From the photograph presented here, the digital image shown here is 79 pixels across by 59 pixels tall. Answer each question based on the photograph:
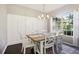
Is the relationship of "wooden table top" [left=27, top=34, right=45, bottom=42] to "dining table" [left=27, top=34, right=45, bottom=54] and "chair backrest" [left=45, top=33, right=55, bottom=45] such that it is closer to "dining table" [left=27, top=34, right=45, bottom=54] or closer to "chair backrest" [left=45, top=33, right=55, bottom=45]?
"dining table" [left=27, top=34, right=45, bottom=54]

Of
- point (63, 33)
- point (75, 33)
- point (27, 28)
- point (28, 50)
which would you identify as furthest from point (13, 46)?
point (75, 33)

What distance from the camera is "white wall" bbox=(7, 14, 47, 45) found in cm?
181

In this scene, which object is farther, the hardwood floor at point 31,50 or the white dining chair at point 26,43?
the white dining chair at point 26,43

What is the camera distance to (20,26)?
180 cm

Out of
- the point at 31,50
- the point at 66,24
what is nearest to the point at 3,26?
Answer: the point at 31,50

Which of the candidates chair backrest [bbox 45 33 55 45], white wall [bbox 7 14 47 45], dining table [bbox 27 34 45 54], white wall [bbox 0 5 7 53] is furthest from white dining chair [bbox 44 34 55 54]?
white wall [bbox 0 5 7 53]

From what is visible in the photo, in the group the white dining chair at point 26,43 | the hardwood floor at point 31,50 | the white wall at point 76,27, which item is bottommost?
the hardwood floor at point 31,50

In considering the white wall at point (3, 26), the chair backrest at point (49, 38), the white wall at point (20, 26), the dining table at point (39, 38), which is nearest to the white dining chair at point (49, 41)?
the chair backrest at point (49, 38)

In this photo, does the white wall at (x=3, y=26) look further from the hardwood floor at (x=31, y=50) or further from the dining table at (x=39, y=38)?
the dining table at (x=39, y=38)

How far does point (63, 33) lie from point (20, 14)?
44.8 inches

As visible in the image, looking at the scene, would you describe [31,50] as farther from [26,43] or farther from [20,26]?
[20,26]

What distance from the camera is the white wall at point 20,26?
181cm
